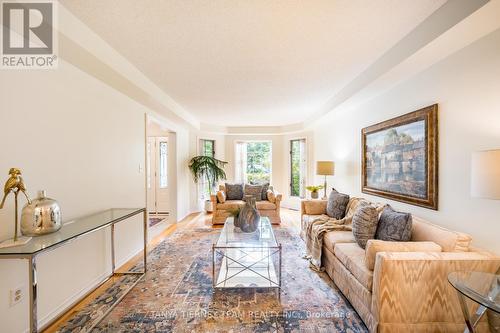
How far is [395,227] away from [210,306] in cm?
198

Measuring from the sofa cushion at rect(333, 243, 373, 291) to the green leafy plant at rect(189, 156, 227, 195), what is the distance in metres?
4.07

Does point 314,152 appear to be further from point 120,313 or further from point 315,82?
point 120,313

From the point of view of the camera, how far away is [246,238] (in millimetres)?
2686

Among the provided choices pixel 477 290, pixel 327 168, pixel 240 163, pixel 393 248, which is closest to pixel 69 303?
pixel 393 248

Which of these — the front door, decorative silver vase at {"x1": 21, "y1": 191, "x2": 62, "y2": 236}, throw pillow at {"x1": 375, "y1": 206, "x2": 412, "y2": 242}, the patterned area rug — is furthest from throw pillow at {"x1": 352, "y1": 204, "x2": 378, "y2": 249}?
the front door

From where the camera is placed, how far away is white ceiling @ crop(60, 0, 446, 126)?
1632 mm

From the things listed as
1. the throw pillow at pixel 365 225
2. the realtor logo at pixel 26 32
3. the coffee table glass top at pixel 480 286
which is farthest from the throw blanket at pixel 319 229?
the realtor logo at pixel 26 32

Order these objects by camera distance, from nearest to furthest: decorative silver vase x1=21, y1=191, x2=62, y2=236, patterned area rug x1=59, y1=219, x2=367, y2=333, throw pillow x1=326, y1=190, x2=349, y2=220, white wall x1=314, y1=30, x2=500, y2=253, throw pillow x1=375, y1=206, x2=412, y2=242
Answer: decorative silver vase x1=21, y1=191, x2=62, y2=236, white wall x1=314, y1=30, x2=500, y2=253, patterned area rug x1=59, y1=219, x2=367, y2=333, throw pillow x1=375, y1=206, x2=412, y2=242, throw pillow x1=326, y1=190, x2=349, y2=220

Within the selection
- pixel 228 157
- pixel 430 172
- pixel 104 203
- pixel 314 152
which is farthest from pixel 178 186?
pixel 430 172

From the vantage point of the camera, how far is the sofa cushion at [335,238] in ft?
8.30

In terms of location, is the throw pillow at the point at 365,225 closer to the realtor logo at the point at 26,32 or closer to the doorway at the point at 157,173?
the realtor logo at the point at 26,32

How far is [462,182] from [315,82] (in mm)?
2063

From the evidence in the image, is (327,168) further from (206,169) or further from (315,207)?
(206,169)

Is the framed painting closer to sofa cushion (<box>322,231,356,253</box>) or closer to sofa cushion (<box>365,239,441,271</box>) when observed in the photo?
sofa cushion (<box>365,239,441,271</box>)
